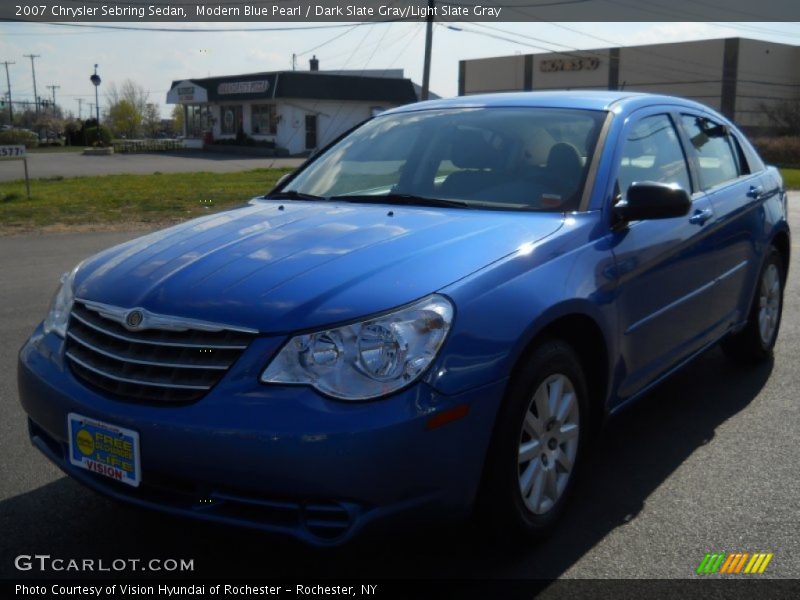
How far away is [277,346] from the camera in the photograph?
2.76m

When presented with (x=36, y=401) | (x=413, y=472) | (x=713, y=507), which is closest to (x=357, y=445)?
(x=413, y=472)

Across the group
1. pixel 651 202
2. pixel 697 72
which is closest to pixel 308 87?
pixel 697 72

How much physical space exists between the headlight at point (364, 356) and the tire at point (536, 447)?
1.37 ft

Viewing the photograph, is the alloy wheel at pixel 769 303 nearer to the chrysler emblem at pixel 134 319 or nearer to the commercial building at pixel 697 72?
the chrysler emblem at pixel 134 319

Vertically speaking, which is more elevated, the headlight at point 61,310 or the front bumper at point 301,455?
the headlight at point 61,310

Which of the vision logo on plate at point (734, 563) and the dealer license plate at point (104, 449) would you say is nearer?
the dealer license plate at point (104, 449)

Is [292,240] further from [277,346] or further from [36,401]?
[36,401]

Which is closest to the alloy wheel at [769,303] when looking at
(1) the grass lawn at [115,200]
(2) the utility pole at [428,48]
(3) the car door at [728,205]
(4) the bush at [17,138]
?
(3) the car door at [728,205]

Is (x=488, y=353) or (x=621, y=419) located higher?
(x=488, y=353)

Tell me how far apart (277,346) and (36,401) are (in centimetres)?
107

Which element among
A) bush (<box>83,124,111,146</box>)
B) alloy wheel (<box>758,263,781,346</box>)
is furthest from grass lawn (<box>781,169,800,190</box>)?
bush (<box>83,124,111,146</box>)

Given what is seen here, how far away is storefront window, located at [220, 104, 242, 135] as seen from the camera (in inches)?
2211

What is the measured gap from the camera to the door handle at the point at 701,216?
4.39 m

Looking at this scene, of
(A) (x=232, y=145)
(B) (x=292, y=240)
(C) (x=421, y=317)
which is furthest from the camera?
(A) (x=232, y=145)
